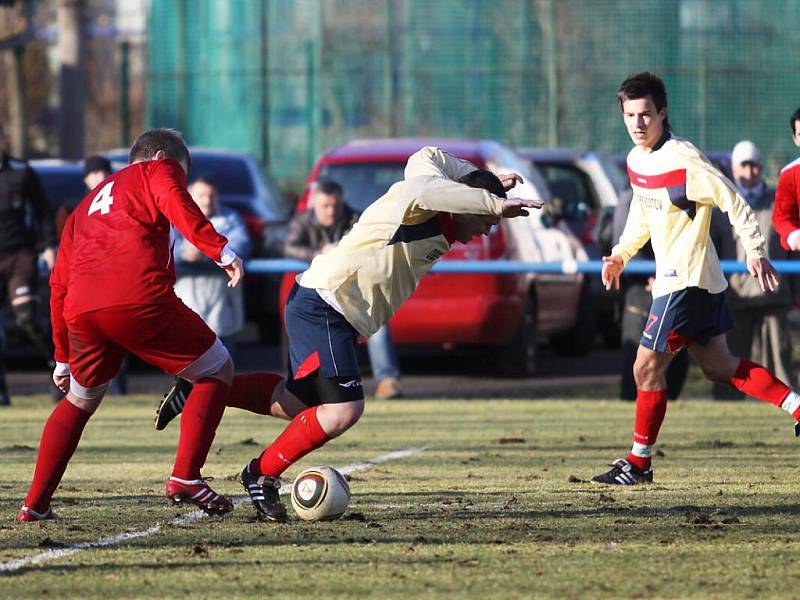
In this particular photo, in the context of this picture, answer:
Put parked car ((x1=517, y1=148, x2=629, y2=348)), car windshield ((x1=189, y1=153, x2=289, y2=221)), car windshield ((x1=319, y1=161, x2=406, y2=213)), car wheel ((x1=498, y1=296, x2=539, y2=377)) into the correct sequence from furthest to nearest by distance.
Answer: car windshield ((x1=189, y1=153, x2=289, y2=221)), parked car ((x1=517, y1=148, x2=629, y2=348)), car wheel ((x1=498, y1=296, x2=539, y2=377)), car windshield ((x1=319, y1=161, x2=406, y2=213))

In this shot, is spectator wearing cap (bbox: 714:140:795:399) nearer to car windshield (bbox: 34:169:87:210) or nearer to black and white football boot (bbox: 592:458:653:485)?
black and white football boot (bbox: 592:458:653:485)

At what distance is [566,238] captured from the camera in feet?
53.9

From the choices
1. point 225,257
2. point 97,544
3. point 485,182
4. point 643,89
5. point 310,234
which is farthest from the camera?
point 310,234

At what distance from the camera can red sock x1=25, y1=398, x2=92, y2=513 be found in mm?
7504

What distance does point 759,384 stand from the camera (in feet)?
30.1

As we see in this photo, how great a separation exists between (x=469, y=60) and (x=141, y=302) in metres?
22.0

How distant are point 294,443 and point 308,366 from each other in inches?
12.9

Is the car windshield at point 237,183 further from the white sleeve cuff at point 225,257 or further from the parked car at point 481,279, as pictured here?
the white sleeve cuff at point 225,257

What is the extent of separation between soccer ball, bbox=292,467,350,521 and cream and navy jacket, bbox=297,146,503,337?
0.63 m

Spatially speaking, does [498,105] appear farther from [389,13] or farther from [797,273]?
[797,273]

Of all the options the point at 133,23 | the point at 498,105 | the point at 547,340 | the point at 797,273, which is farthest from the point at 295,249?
the point at 133,23

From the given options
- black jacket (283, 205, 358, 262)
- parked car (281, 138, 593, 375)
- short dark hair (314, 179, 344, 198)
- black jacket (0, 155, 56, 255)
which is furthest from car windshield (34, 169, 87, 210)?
short dark hair (314, 179, 344, 198)

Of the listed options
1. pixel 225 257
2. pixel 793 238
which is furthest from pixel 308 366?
pixel 793 238

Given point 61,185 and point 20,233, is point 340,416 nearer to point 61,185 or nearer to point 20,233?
point 20,233
